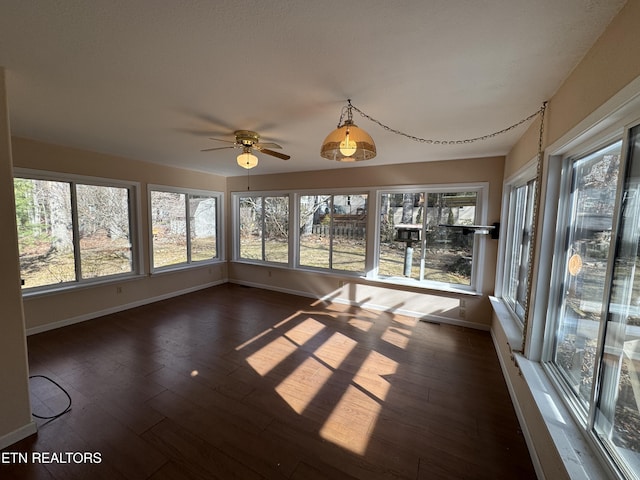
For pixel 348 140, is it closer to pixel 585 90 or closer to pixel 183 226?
pixel 585 90

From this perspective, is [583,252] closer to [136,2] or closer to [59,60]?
[136,2]

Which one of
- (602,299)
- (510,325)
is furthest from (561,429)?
(510,325)

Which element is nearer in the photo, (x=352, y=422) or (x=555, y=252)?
(x=555, y=252)

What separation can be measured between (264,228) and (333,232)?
5.65 ft

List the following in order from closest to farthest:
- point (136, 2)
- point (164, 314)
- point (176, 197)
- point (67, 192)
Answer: point (136, 2) → point (67, 192) → point (164, 314) → point (176, 197)

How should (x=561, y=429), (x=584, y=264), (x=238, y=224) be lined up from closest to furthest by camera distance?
(x=561, y=429)
(x=584, y=264)
(x=238, y=224)

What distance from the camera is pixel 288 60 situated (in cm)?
147

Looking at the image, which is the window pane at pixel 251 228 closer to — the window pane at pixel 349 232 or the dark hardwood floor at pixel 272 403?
the window pane at pixel 349 232

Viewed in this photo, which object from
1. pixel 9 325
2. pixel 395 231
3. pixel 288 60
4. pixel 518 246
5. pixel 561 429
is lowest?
pixel 561 429

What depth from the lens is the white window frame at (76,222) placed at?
10.8 feet

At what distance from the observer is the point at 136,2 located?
108cm

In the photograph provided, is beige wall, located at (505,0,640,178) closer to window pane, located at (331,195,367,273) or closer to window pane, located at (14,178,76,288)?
window pane, located at (331,195,367,273)

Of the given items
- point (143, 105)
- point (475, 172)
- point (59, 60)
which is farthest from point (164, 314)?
point (475, 172)

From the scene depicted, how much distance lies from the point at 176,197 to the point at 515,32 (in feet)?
17.4
